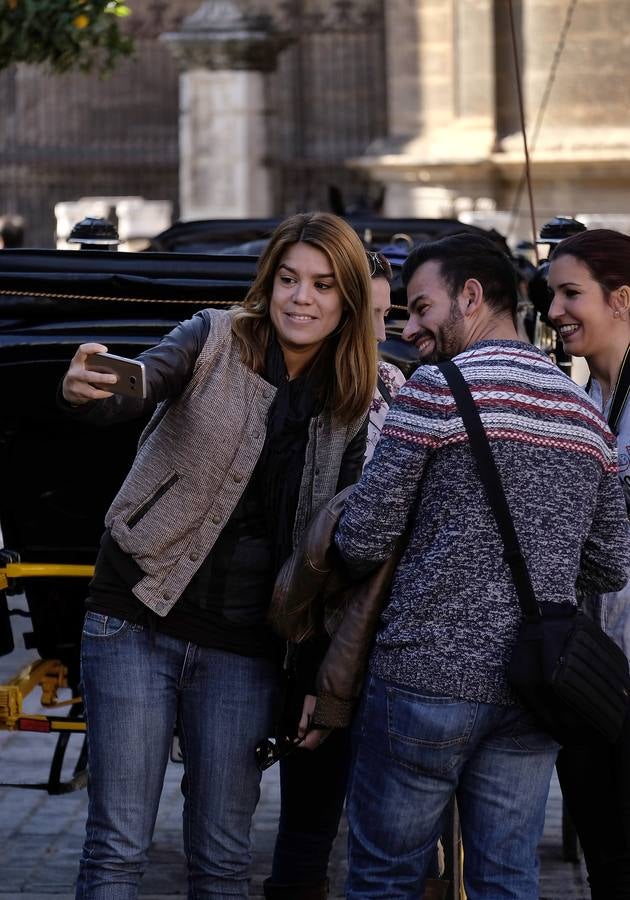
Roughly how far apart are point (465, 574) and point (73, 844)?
289 centimetres

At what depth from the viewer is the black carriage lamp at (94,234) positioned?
6047 millimetres

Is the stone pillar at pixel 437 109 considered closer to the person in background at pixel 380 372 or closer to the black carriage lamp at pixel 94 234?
the black carriage lamp at pixel 94 234

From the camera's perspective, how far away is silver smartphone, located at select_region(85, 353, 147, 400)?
352cm

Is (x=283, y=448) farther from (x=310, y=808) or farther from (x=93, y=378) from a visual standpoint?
(x=310, y=808)

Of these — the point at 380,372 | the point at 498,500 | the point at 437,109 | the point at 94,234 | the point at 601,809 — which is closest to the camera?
the point at 498,500

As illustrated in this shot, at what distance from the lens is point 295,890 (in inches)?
176

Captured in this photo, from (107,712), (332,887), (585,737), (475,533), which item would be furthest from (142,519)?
(332,887)

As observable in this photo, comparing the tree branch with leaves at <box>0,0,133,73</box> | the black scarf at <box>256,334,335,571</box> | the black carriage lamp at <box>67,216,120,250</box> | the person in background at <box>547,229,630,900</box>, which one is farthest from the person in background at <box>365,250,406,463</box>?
the tree branch with leaves at <box>0,0,133,73</box>

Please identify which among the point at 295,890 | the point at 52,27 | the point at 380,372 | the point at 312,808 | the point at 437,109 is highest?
the point at 52,27

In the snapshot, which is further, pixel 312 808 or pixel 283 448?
pixel 312 808

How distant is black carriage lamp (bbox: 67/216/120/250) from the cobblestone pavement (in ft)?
6.19

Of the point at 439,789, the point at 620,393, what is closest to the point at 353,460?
the point at 620,393

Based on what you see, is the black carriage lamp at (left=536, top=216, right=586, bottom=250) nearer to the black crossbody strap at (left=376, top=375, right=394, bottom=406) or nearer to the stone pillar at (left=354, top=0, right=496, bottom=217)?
the black crossbody strap at (left=376, top=375, right=394, bottom=406)

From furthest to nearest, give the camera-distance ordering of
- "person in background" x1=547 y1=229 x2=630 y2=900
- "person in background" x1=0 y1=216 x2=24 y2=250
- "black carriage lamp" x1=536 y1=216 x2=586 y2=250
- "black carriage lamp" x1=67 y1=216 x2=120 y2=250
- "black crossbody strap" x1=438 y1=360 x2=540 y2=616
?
"person in background" x1=0 y1=216 x2=24 y2=250 → "black carriage lamp" x1=67 y1=216 x2=120 y2=250 → "black carriage lamp" x1=536 y1=216 x2=586 y2=250 → "person in background" x1=547 y1=229 x2=630 y2=900 → "black crossbody strap" x1=438 y1=360 x2=540 y2=616
